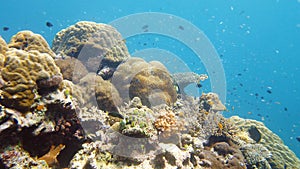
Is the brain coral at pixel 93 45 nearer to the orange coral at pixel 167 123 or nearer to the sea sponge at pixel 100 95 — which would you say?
the sea sponge at pixel 100 95

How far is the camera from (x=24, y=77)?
387cm

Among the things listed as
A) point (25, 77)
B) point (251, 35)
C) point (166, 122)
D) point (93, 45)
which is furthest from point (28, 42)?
point (251, 35)

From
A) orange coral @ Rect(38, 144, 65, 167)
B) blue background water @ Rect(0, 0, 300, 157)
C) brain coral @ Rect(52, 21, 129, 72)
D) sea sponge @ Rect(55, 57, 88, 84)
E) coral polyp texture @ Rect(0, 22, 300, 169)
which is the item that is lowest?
orange coral @ Rect(38, 144, 65, 167)

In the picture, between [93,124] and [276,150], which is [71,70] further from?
[276,150]

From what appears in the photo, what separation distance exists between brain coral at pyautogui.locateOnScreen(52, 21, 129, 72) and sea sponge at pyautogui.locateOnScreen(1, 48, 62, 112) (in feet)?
15.6

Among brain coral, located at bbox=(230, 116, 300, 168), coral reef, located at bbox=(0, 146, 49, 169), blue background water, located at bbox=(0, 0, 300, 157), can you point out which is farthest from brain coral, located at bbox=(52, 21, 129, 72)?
blue background water, located at bbox=(0, 0, 300, 157)

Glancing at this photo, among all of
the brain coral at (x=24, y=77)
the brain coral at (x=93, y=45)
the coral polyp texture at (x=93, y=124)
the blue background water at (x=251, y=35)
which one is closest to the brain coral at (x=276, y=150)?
the coral polyp texture at (x=93, y=124)

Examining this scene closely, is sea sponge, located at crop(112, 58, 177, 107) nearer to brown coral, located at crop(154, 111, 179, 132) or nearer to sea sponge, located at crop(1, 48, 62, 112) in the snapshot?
brown coral, located at crop(154, 111, 179, 132)

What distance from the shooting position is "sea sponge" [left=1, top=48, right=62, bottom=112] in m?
3.67

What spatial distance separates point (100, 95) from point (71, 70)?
1.69m

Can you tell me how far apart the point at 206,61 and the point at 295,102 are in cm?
15231

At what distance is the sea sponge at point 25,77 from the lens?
3.67m

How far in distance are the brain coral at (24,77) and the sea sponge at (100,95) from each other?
2.65m

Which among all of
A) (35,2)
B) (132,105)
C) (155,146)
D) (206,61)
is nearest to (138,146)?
(155,146)
